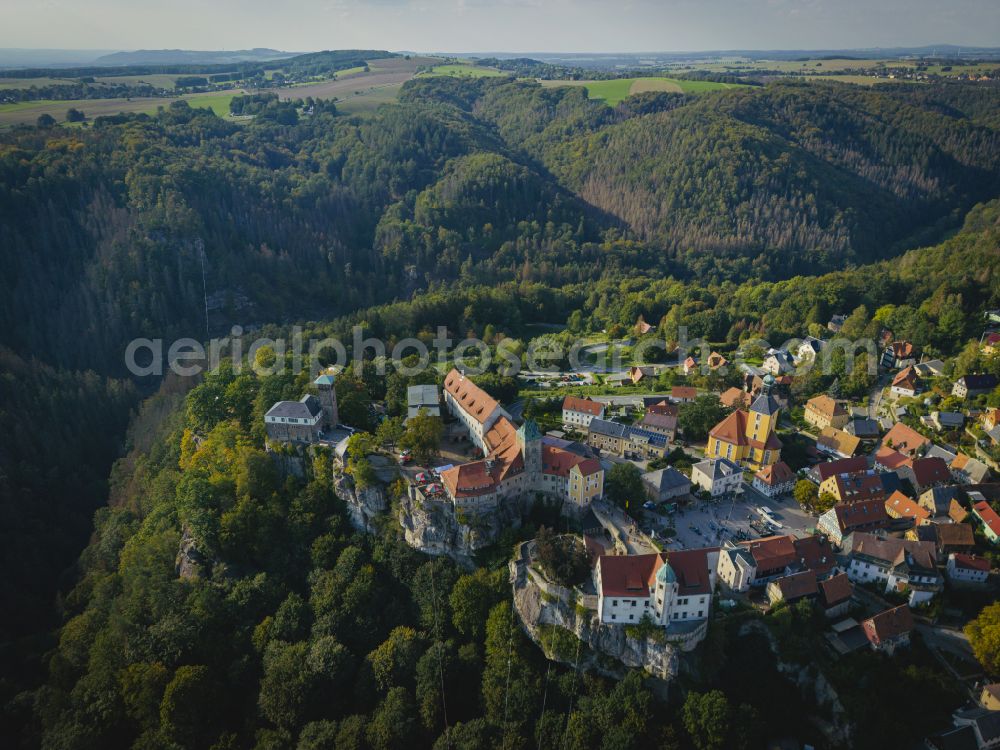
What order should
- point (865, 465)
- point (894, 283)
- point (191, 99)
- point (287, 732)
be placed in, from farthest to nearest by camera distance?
point (191, 99) < point (894, 283) < point (865, 465) < point (287, 732)

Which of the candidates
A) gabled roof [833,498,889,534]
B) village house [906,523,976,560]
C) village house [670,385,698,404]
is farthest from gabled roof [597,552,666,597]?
village house [670,385,698,404]

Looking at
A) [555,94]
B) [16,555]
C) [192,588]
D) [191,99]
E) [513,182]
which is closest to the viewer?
[192,588]

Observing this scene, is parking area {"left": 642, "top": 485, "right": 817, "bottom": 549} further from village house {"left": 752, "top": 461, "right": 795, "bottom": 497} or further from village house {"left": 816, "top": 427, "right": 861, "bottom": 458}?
village house {"left": 816, "top": 427, "right": 861, "bottom": 458}

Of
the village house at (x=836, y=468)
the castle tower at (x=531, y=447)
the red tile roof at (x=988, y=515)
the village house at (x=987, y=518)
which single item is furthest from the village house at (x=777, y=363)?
the castle tower at (x=531, y=447)

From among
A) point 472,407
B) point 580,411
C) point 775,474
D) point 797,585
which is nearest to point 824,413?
point 775,474

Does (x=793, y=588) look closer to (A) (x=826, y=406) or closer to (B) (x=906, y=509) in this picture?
(B) (x=906, y=509)

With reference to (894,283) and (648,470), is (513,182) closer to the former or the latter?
(894,283)

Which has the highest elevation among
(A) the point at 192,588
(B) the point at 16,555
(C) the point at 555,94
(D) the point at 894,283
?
(C) the point at 555,94

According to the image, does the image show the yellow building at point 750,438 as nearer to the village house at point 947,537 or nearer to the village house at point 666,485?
the village house at point 666,485

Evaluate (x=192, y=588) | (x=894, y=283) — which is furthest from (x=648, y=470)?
(x=894, y=283)
